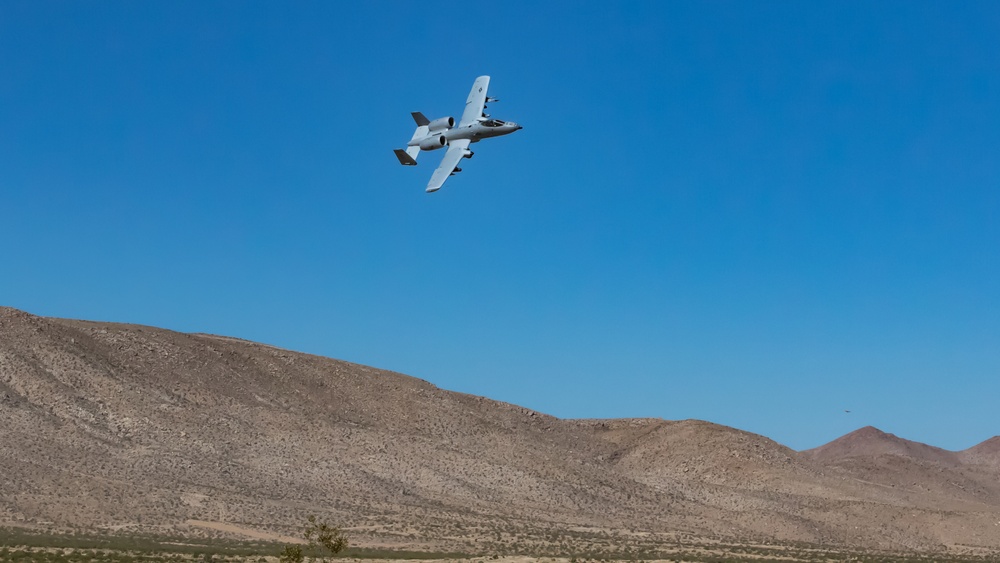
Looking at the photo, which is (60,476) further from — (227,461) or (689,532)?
(689,532)

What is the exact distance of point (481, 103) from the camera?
202 feet

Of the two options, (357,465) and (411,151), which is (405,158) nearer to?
(411,151)

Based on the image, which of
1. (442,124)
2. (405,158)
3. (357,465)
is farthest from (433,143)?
(357,465)

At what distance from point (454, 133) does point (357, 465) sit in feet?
127

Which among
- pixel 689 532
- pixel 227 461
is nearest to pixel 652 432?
pixel 689 532

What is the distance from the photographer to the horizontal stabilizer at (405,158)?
6210cm

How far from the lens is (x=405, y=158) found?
62.4m

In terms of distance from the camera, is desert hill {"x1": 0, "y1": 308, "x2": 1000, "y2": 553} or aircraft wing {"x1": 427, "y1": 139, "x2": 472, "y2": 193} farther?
desert hill {"x1": 0, "y1": 308, "x2": 1000, "y2": 553}

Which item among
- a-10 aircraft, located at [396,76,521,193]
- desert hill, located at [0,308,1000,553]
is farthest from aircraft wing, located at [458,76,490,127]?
desert hill, located at [0,308,1000,553]

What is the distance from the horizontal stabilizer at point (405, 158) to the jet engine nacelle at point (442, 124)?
4.43 ft

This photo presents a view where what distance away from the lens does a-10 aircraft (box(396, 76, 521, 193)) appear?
59.0 m

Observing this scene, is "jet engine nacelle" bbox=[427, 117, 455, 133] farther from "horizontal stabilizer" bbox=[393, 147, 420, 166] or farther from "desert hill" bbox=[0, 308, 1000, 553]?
"desert hill" bbox=[0, 308, 1000, 553]

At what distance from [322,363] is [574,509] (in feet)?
108

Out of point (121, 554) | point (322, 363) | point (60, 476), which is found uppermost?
point (322, 363)
